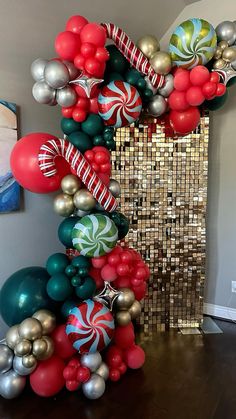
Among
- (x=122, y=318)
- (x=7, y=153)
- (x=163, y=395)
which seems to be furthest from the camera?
(x=7, y=153)

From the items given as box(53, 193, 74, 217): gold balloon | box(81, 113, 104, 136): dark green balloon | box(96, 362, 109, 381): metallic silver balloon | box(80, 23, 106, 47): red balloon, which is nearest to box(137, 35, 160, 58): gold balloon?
box(80, 23, 106, 47): red balloon

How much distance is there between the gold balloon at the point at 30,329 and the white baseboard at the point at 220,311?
175cm

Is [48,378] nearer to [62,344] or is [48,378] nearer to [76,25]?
[62,344]

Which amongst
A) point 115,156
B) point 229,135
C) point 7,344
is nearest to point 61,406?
point 7,344

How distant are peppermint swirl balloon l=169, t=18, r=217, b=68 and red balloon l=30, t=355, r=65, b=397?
1903mm

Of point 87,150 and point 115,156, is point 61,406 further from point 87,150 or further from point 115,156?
point 115,156

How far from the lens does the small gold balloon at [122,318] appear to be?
1.85 meters

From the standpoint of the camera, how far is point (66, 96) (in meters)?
1.66

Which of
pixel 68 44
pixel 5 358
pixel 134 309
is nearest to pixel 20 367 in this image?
pixel 5 358

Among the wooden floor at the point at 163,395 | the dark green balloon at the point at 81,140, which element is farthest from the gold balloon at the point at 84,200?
the wooden floor at the point at 163,395

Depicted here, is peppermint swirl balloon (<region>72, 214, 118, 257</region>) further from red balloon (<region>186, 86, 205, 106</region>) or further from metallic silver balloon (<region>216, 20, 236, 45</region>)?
metallic silver balloon (<region>216, 20, 236, 45</region>)

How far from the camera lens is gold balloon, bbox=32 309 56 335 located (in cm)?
168

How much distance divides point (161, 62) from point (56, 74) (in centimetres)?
66

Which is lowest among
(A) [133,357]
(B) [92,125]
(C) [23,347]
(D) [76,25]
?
(A) [133,357]
